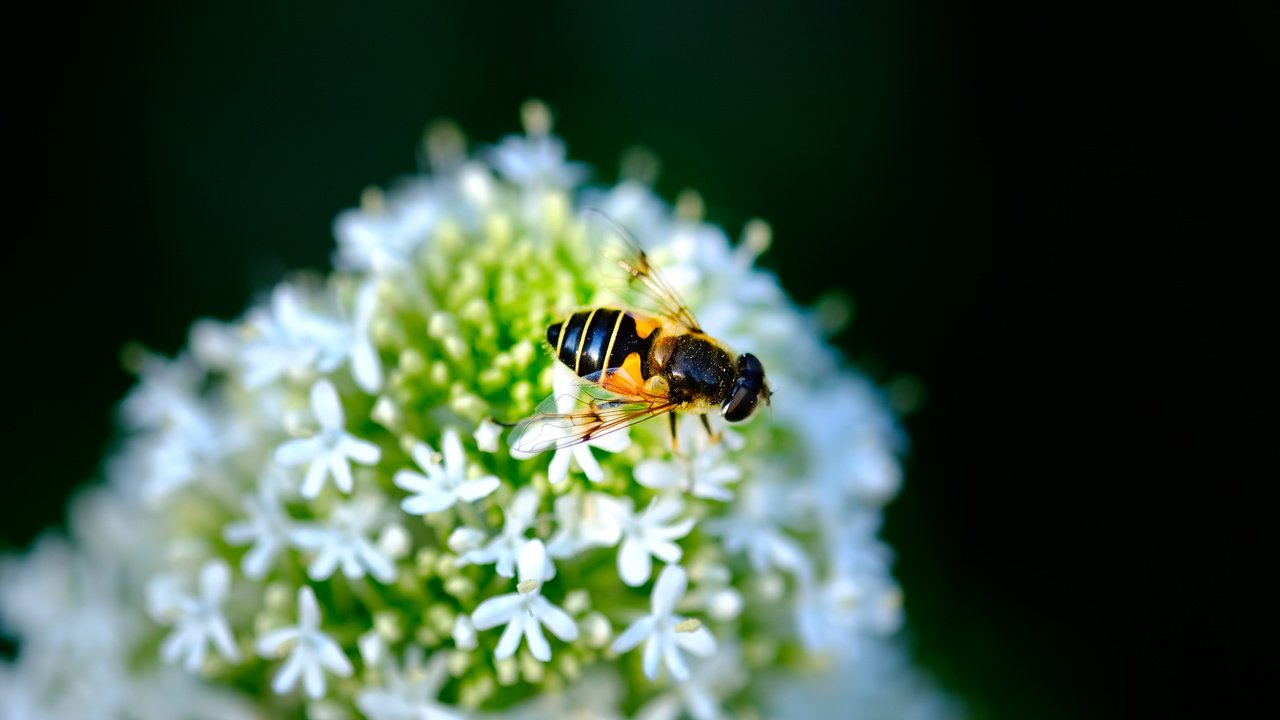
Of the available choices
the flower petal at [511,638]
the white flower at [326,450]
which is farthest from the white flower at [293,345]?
the flower petal at [511,638]

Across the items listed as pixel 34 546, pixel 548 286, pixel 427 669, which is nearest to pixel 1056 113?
pixel 548 286

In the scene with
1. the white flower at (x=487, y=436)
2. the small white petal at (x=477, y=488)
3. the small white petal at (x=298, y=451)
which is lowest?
the small white petal at (x=477, y=488)

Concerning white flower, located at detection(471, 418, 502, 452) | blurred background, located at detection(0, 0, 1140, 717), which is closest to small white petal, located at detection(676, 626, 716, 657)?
white flower, located at detection(471, 418, 502, 452)

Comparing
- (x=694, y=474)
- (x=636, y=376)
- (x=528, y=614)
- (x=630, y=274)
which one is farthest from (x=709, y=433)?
(x=528, y=614)

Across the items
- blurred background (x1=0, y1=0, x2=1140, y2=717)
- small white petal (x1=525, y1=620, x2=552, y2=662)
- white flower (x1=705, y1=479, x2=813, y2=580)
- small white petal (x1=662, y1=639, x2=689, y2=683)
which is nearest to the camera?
small white petal (x1=525, y1=620, x2=552, y2=662)

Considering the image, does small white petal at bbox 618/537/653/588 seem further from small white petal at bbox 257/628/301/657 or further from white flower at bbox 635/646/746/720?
small white petal at bbox 257/628/301/657

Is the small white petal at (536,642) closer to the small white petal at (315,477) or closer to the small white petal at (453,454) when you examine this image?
the small white petal at (453,454)
